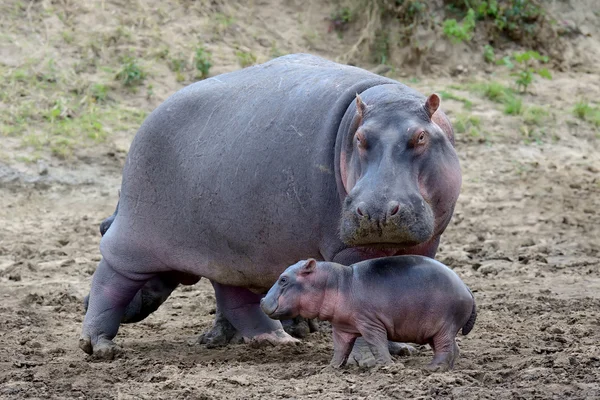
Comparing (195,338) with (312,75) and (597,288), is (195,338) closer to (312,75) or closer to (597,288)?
(312,75)

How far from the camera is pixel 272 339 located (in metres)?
6.93

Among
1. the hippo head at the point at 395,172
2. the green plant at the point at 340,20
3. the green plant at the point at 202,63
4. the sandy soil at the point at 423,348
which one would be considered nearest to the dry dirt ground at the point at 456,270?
the sandy soil at the point at 423,348

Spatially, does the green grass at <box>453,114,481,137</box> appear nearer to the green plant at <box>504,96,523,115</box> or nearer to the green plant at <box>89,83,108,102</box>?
Result: the green plant at <box>504,96,523,115</box>

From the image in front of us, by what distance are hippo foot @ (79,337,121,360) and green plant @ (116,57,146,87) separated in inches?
219

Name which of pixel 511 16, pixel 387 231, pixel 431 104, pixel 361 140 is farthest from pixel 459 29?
pixel 387 231

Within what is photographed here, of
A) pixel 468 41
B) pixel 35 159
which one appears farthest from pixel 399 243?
pixel 468 41

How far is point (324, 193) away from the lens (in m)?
5.87

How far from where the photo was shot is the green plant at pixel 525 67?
12.9 metres

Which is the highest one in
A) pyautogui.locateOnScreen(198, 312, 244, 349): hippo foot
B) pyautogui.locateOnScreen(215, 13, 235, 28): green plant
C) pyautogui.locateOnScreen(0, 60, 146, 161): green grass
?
pyautogui.locateOnScreen(215, 13, 235, 28): green plant

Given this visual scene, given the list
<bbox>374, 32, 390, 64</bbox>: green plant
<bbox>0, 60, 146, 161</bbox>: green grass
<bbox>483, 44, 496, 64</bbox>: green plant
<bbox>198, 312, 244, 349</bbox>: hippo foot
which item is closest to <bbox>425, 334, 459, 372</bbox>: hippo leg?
<bbox>198, 312, 244, 349</bbox>: hippo foot

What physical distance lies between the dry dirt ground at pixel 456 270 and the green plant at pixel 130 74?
0.27 m

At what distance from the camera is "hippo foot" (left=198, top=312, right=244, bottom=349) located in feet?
23.4

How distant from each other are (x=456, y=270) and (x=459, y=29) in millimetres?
5261

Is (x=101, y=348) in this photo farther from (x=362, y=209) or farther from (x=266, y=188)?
(x=362, y=209)
